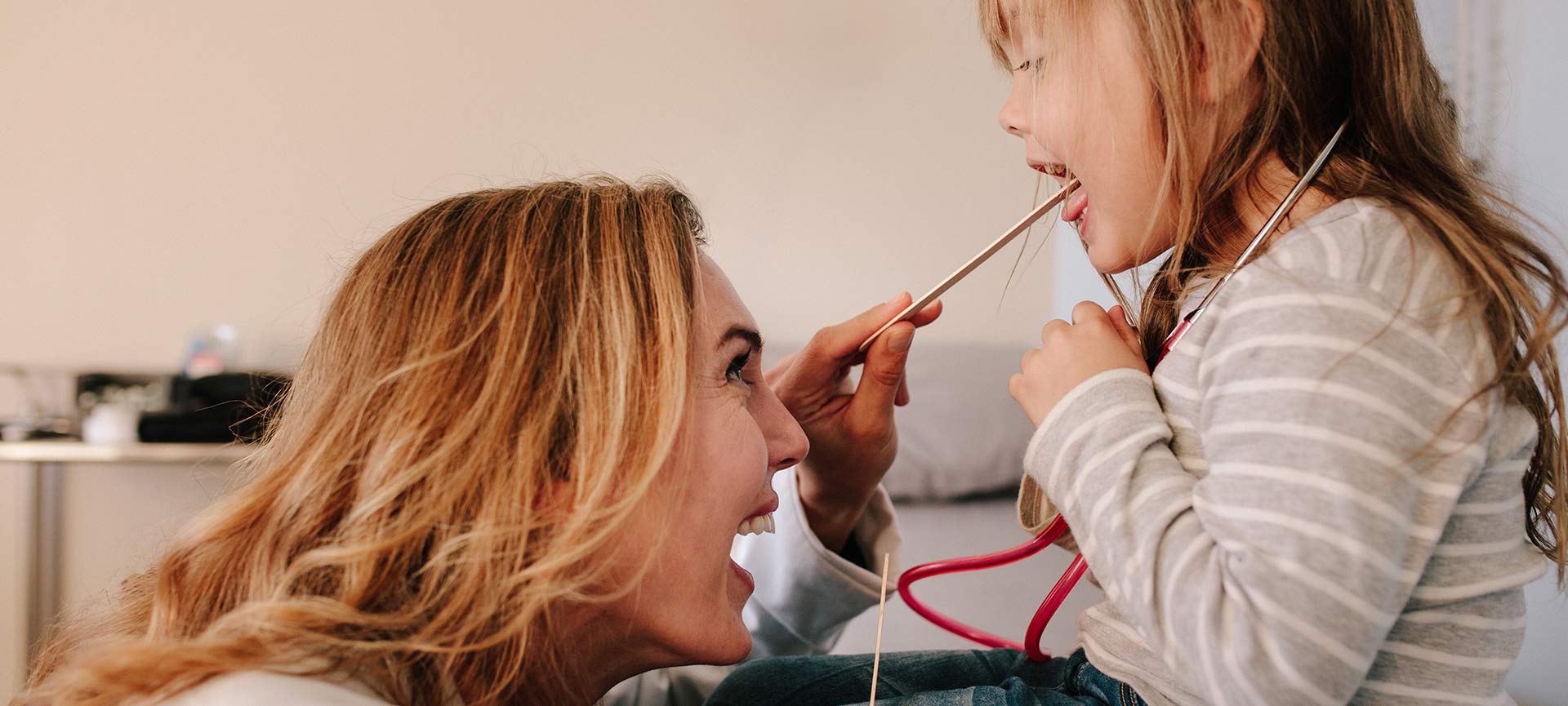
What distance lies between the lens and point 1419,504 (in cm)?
66

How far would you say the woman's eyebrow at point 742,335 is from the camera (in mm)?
937

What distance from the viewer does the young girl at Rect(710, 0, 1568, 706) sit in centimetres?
64

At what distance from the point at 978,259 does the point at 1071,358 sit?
26 centimetres

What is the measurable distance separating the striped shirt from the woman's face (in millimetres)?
263

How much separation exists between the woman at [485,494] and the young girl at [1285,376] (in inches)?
10.9

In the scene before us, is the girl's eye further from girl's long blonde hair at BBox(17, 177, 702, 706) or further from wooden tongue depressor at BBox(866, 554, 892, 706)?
wooden tongue depressor at BBox(866, 554, 892, 706)

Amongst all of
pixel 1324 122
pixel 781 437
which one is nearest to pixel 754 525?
pixel 781 437

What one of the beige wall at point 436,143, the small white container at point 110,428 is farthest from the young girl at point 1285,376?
the small white container at point 110,428

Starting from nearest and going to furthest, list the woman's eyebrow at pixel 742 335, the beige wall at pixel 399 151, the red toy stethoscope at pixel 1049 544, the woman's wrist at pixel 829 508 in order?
the red toy stethoscope at pixel 1049 544, the woman's eyebrow at pixel 742 335, the woman's wrist at pixel 829 508, the beige wall at pixel 399 151

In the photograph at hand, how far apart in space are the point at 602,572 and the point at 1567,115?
5.05 feet

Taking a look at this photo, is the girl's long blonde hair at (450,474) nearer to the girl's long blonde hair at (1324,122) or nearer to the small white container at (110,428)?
the girl's long blonde hair at (1324,122)

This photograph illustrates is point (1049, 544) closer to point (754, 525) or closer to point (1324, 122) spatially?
point (754, 525)

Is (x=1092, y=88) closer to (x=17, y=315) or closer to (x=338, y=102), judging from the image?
(x=338, y=102)

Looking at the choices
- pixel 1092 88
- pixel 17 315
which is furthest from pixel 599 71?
pixel 1092 88
